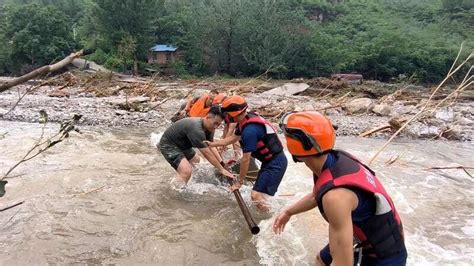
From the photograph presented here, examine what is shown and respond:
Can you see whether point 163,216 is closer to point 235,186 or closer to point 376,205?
point 235,186

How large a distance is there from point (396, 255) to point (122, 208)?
4.16m

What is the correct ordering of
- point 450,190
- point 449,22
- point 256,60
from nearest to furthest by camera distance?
1. point 450,190
2. point 256,60
3. point 449,22

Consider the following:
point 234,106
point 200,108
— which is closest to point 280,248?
point 234,106

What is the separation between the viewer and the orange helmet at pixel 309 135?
2.24 metres

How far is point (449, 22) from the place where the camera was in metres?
44.9

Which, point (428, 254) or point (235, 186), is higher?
point (235, 186)

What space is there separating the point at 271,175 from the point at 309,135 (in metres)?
2.97

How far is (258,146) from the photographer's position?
5.15m

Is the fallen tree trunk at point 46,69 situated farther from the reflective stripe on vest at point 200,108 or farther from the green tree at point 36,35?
the green tree at point 36,35

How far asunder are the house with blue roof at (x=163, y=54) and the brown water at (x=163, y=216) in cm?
2959

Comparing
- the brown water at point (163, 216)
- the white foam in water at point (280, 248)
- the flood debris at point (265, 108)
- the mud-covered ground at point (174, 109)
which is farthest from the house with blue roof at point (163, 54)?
the white foam in water at point (280, 248)

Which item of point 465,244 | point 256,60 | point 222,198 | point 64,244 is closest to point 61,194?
point 64,244

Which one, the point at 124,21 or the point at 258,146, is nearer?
the point at 258,146

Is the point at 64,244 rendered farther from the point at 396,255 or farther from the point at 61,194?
the point at 396,255
